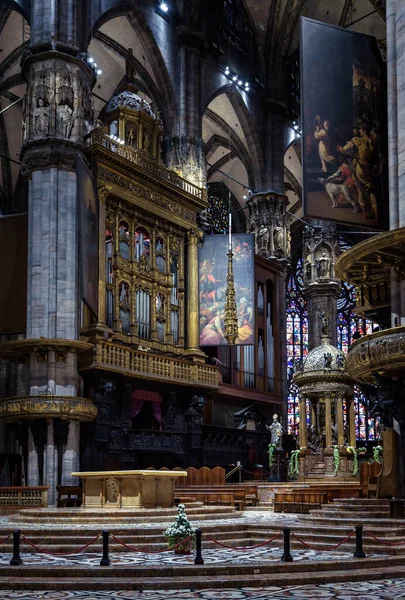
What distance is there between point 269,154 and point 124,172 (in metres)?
13.5

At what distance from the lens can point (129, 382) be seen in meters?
27.4

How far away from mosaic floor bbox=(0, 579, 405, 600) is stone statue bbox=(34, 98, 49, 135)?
63.0ft

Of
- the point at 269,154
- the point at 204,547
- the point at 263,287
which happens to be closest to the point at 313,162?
the point at 204,547

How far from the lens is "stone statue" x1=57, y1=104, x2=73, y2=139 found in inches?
1065

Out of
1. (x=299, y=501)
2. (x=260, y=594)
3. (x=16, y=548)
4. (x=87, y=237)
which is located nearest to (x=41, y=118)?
(x=87, y=237)

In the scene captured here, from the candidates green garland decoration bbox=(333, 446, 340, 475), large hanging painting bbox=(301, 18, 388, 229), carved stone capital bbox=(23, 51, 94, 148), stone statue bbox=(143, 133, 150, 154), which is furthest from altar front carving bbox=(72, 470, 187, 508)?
stone statue bbox=(143, 133, 150, 154)

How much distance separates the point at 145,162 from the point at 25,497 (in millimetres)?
12519

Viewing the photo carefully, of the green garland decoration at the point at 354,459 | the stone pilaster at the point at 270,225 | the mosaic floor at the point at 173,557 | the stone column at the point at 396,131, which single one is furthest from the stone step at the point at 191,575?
the stone pilaster at the point at 270,225

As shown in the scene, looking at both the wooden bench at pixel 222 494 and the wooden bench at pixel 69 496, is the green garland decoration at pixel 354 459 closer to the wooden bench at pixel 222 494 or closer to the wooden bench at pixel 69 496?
the wooden bench at pixel 222 494

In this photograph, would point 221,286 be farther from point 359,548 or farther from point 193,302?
point 359,548

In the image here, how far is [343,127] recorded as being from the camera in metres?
21.7

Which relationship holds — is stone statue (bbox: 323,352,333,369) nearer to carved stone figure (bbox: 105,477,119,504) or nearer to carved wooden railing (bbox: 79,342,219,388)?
carved wooden railing (bbox: 79,342,219,388)

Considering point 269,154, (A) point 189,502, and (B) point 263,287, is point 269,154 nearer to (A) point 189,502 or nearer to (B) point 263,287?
(B) point 263,287

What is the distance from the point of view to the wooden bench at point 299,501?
20969mm
